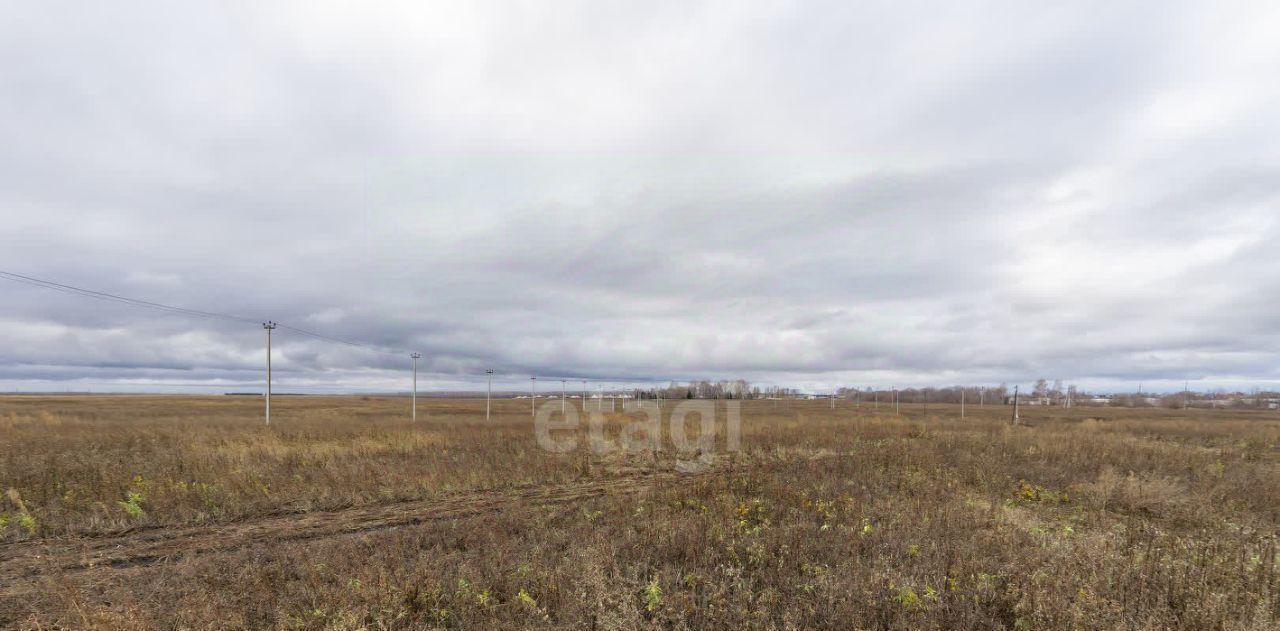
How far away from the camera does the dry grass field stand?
5133 mm

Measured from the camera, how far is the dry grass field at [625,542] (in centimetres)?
513

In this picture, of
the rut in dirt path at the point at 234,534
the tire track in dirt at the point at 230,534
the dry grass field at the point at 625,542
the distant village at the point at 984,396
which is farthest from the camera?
the distant village at the point at 984,396

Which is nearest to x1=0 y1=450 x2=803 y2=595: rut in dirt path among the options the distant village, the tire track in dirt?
the tire track in dirt

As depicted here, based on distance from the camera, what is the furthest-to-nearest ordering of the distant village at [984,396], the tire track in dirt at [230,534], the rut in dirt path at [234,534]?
the distant village at [984,396] < the rut in dirt path at [234,534] < the tire track in dirt at [230,534]

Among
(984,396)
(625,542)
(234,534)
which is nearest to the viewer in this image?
(625,542)

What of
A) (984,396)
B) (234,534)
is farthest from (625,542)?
(984,396)

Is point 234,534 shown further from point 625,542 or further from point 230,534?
point 625,542

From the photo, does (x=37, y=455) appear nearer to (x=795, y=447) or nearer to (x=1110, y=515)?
(x=795, y=447)

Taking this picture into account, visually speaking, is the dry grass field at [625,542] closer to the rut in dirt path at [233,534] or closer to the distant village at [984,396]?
the rut in dirt path at [233,534]

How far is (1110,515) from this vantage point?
10039mm

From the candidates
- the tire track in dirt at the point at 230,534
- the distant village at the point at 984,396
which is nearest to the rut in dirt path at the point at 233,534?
the tire track in dirt at the point at 230,534

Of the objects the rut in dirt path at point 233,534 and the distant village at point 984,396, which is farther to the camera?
the distant village at point 984,396

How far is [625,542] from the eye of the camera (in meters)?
7.19

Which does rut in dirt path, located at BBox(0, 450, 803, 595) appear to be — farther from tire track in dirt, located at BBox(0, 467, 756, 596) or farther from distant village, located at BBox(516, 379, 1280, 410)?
distant village, located at BBox(516, 379, 1280, 410)
